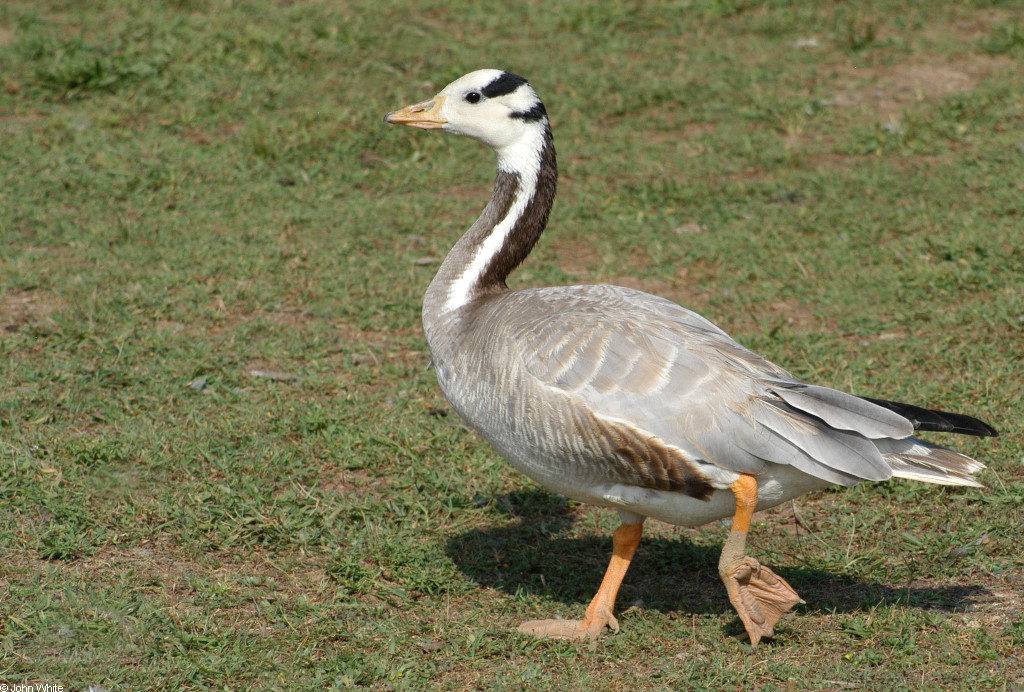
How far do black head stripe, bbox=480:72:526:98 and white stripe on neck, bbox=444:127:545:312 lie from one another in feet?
0.74

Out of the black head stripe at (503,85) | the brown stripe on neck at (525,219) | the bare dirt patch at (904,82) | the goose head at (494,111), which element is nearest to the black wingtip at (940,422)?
the brown stripe on neck at (525,219)

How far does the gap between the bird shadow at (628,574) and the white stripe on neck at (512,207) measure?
48.0 inches

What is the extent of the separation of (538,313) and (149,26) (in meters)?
7.68

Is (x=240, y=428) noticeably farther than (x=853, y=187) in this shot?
No

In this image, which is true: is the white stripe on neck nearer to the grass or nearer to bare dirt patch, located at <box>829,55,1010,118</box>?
the grass

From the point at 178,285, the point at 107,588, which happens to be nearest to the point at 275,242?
the point at 178,285

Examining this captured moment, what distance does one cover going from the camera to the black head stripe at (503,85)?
5047 millimetres

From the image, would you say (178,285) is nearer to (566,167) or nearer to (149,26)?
(566,167)

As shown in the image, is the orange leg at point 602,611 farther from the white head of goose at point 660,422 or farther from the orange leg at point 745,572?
the orange leg at point 745,572

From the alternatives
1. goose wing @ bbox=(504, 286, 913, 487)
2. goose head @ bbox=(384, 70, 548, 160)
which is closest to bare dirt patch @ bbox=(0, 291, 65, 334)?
goose head @ bbox=(384, 70, 548, 160)

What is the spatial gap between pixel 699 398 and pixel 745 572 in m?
0.71

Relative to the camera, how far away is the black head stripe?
16.6 ft

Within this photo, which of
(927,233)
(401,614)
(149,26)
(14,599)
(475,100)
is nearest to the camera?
(14,599)

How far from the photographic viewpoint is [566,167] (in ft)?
30.3
